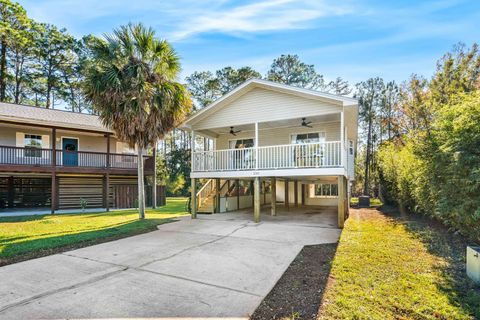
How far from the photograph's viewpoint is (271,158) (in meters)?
12.5

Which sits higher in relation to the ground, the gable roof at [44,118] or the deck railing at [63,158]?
the gable roof at [44,118]

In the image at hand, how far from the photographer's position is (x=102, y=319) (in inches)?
141

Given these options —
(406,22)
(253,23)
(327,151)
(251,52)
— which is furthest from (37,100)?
(406,22)

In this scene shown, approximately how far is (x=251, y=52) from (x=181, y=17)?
564cm

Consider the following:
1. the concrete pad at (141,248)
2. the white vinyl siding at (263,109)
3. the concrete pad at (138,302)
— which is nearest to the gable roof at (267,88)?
the white vinyl siding at (263,109)

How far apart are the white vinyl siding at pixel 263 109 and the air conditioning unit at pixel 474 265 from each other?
22.9 ft

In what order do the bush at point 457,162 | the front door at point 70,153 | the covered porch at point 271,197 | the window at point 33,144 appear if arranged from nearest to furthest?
1. the bush at point 457,162
2. the covered porch at point 271,197
3. the window at point 33,144
4. the front door at point 70,153

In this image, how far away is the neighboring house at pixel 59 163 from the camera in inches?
613

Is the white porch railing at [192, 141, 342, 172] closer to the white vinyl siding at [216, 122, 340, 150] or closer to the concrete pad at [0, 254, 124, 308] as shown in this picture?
the white vinyl siding at [216, 122, 340, 150]

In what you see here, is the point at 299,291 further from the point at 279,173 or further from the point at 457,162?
the point at 279,173

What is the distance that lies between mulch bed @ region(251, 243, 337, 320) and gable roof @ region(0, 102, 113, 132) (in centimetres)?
1402

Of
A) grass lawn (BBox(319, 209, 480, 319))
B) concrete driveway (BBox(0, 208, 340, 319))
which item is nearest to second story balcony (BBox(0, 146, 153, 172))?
concrete driveway (BBox(0, 208, 340, 319))

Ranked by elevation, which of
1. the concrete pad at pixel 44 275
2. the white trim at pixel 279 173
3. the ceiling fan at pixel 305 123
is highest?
the ceiling fan at pixel 305 123

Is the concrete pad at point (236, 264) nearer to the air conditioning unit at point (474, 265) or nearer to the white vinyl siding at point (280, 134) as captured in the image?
the air conditioning unit at point (474, 265)
